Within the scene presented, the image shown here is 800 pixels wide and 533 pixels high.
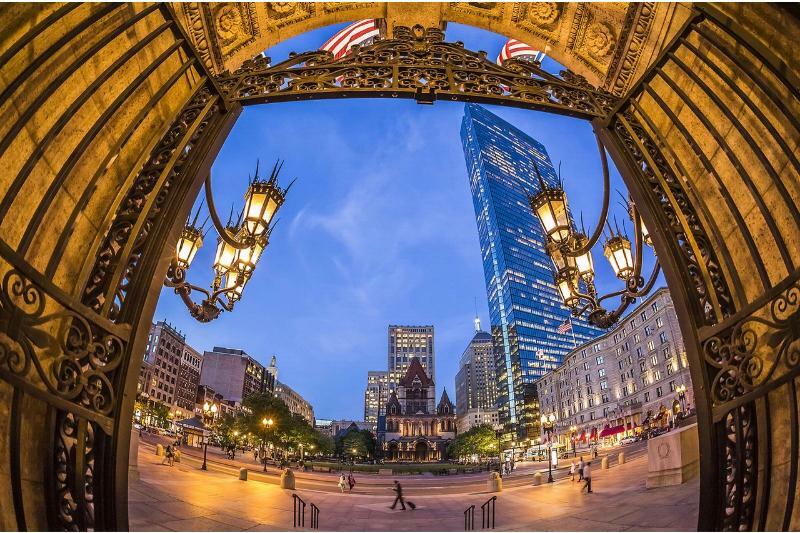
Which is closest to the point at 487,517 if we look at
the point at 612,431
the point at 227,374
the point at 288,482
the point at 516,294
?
the point at 288,482

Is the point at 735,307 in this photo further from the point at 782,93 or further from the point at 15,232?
the point at 15,232

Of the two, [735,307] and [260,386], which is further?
[260,386]

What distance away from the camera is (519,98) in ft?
17.9

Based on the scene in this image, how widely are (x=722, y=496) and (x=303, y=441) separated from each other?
7017cm

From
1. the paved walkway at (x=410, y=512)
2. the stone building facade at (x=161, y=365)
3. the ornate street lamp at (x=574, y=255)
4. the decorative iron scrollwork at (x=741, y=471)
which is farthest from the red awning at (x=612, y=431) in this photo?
the stone building facade at (x=161, y=365)

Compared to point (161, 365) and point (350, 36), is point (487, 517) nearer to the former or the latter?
point (350, 36)

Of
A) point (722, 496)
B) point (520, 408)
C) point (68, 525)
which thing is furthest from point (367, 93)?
point (520, 408)

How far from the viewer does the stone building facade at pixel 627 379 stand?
59.4m

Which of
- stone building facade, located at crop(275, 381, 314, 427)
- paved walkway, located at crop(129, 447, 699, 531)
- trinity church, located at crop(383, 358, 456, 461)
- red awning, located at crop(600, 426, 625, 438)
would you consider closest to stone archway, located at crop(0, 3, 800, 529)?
paved walkway, located at crop(129, 447, 699, 531)

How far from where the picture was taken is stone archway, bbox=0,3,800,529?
3.29 meters

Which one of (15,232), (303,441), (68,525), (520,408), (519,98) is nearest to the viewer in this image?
(68,525)

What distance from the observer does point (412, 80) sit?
5492 millimetres

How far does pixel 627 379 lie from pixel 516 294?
68340 mm

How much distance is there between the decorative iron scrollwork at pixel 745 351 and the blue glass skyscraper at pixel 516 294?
116 m
